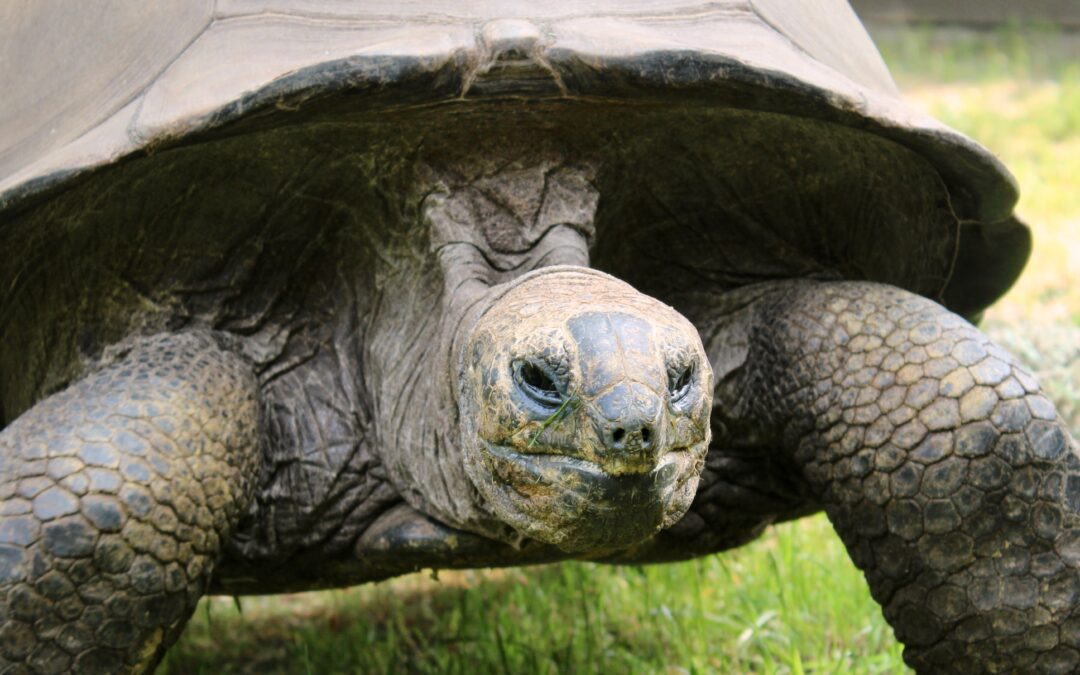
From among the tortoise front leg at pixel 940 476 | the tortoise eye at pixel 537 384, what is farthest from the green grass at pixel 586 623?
the tortoise eye at pixel 537 384

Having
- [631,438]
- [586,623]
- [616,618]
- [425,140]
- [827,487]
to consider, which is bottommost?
[616,618]

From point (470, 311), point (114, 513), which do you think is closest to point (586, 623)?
point (470, 311)

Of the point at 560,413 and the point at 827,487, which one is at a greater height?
the point at 560,413

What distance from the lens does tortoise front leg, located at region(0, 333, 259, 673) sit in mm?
2484

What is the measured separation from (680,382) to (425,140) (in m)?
1.03

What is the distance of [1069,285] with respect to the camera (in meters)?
6.35

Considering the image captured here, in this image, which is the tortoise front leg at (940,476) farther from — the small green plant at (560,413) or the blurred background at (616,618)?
the small green plant at (560,413)

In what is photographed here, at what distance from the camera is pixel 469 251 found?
2926 millimetres

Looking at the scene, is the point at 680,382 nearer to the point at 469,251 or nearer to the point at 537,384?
the point at 537,384

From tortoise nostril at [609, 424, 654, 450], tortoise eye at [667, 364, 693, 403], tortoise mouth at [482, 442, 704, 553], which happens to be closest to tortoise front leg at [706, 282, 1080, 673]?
tortoise mouth at [482, 442, 704, 553]

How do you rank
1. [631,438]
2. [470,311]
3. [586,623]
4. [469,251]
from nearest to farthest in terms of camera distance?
[631,438], [470,311], [469,251], [586,623]

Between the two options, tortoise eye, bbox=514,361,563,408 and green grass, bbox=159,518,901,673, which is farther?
green grass, bbox=159,518,901,673

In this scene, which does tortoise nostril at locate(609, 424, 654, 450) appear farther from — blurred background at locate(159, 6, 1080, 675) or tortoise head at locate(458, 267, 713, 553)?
blurred background at locate(159, 6, 1080, 675)

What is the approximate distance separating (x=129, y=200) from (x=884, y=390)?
1.62 meters
